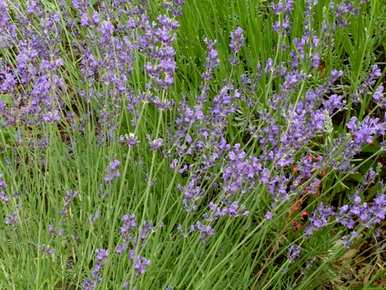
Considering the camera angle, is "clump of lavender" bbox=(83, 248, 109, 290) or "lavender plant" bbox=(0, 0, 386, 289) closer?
"clump of lavender" bbox=(83, 248, 109, 290)

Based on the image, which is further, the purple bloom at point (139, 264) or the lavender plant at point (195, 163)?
the lavender plant at point (195, 163)

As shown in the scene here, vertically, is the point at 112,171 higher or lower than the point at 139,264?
higher

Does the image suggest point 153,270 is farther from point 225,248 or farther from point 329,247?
point 329,247

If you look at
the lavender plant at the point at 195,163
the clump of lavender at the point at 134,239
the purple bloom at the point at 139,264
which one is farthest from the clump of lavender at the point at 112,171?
the purple bloom at the point at 139,264

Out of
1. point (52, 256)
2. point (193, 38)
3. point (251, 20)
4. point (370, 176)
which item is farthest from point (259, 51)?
point (52, 256)

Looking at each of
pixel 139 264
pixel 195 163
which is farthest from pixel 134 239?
pixel 195 163

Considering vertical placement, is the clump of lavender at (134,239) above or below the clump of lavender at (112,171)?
below

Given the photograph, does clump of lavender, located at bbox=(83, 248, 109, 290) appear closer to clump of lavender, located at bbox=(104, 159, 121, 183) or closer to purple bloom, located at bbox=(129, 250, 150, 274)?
purple bloom, located at bbox=(129, 250, 150, 274)

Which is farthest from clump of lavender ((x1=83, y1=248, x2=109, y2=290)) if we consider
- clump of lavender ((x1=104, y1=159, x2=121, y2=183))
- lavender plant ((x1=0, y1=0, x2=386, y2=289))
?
clump of lavender ((x1=104, y1=159, x2=121, y2=183))

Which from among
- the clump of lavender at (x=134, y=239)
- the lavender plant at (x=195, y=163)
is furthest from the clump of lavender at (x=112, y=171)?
the clump of lavender at (x=134, y=239)

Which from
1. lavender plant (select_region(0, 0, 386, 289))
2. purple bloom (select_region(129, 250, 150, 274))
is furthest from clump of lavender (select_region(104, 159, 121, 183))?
purple bloom (select_region(129, 250, 150, 274))

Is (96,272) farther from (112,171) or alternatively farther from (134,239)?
(112,171)

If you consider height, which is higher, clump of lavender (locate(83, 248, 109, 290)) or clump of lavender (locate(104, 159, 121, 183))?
clump of lavender (locate(104, 159, 121, 183))

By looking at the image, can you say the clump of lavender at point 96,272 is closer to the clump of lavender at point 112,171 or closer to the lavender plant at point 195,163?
the lavender plant at point 195,163
